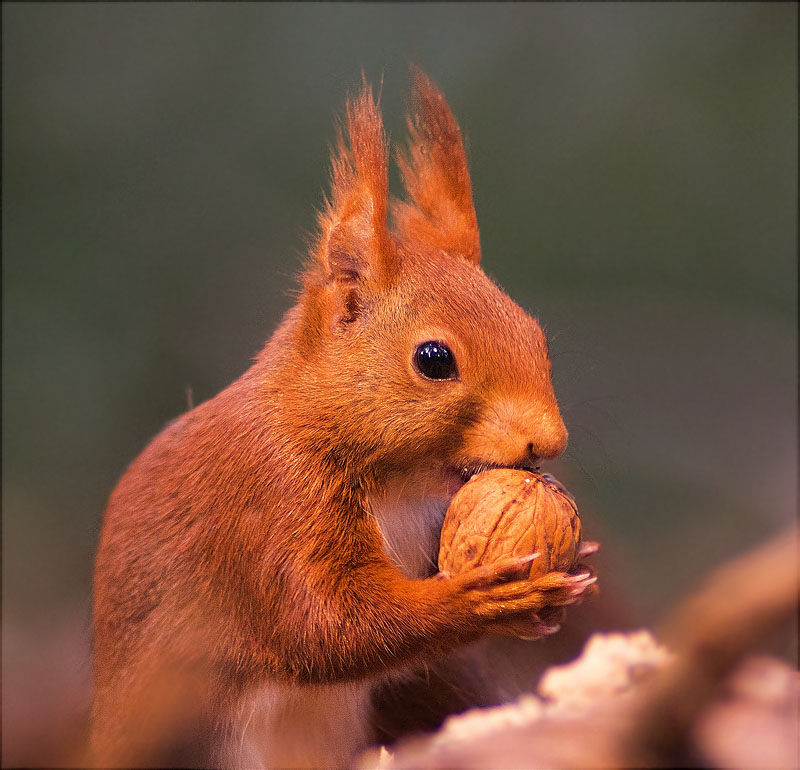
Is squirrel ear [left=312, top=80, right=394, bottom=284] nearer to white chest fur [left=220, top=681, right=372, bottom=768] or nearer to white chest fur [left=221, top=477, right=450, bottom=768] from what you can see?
white chest fur [left=221, top=477, right=450, bottom=768]

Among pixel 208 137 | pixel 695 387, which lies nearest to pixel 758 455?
pixel 695 387

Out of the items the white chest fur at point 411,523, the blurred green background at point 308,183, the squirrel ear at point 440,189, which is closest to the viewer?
the white chest fur at point 411,523

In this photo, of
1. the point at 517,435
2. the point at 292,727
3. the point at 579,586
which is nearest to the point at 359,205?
the point at 517,435

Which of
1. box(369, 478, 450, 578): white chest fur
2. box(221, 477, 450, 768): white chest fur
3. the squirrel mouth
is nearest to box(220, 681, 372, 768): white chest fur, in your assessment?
box(221, 477, 450, 768): white chest fur

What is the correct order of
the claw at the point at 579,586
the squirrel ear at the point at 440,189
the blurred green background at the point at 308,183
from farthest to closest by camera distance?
the blurred green background at the point at 308,183, the squirrel ear at the point at 440,189, the claw at the point at 579,586

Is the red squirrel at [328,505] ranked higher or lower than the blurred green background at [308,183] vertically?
lower

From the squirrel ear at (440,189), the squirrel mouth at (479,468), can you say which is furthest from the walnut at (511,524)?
the squirrel ear at (440,189)

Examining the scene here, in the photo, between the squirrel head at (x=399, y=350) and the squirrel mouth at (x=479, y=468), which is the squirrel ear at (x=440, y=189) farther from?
the squirrel mouth at (x=479, y=468)
